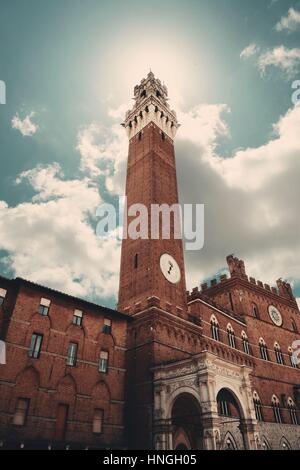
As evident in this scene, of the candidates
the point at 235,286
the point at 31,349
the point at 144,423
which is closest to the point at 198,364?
the point at 144,423

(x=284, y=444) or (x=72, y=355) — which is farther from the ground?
(x=72, y=355)

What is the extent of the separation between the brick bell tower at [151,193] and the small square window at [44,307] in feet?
24.8

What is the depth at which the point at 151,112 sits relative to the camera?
38438 mm

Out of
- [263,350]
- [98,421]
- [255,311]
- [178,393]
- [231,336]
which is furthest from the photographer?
[255,311]

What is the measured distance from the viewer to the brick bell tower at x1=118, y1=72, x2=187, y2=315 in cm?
2650

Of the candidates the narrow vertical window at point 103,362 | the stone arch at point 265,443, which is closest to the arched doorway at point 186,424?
the narrow vertical window at point 103,362

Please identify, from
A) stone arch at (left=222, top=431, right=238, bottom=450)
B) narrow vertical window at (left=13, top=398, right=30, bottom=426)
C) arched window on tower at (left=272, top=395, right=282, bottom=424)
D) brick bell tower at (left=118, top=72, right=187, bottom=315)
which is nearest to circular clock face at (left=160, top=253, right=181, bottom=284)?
brick bell tower at (left=118, top=72, right=187, bottom=315)

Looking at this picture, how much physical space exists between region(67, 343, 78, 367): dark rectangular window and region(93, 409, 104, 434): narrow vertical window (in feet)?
10.9

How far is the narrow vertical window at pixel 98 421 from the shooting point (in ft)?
64.0

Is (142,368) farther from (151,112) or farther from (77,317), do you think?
(151,112)

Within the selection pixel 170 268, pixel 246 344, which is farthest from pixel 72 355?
pixel 246 344

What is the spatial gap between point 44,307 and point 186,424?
1236cm

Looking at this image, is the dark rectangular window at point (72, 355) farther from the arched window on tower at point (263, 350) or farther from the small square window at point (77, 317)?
the arched window on tower at point (263, 350)

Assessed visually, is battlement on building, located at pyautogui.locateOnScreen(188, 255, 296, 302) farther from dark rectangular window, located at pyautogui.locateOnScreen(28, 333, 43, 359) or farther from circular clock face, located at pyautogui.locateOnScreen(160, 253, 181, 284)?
dark rectangular window, located at pyautogui.locateOnScreen(28, 333, 43, 359)
